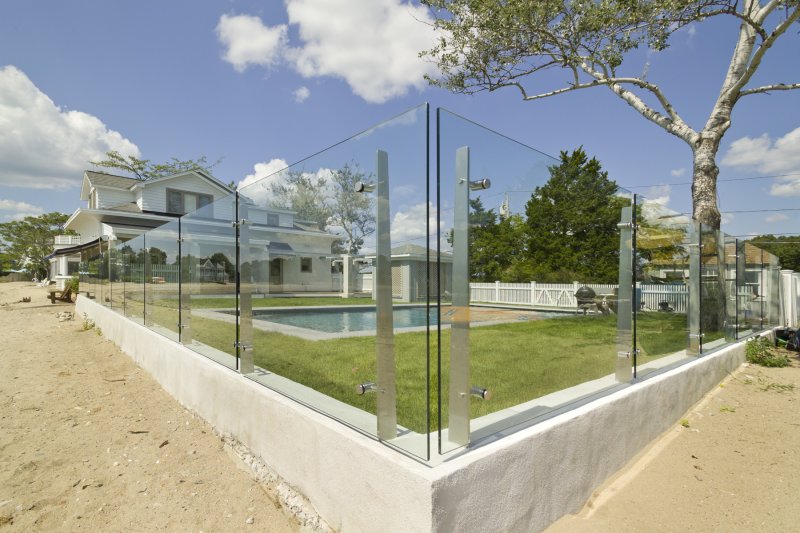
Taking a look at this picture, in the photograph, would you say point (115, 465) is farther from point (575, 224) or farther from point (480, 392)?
point (575, 224)

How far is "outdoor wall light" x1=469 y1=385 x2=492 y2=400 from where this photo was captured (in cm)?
192

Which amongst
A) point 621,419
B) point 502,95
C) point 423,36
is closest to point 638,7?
point 502,95

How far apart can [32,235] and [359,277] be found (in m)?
54.2

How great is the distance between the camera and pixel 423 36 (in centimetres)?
982

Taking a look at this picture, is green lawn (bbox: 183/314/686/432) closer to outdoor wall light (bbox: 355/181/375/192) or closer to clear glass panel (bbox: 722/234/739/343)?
outdoor wall light (bbox: 355/181/375/192)

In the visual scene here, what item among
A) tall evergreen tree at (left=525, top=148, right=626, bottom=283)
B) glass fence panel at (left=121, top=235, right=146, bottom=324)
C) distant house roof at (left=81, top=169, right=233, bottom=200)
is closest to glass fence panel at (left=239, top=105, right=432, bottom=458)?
tall evergreen tree at (left=525, top=148, right=626, bottom=283)

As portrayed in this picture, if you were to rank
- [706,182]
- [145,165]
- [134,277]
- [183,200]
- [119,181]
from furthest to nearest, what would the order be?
[145,165], [183,200], [119,181], [706,182], [134,277]

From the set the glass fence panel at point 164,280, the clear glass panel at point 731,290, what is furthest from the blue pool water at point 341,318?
the clear glass panel at point 731,290

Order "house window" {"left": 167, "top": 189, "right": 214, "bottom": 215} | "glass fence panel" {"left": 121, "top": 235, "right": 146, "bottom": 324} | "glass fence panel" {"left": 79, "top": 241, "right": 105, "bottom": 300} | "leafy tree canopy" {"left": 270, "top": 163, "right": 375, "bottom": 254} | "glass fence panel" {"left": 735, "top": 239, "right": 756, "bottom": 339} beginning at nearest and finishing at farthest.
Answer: "leafy tree canopy" {"left": 270, "top": 163, "right": 375, "bottom": 254} → "glass fence panel" {"left": 735, "top": 239, "right": 756, "bottom": 339} → "glass fence panel" {"left": 121, "top": 235, "right": 146, "bottom": 324} → "glass fence panel" {"left": 79, "top": 241, "right": 105, "bottom": 300} → "house window" {"left": 167, "top": 189, "right": 214, "bottom": 215}

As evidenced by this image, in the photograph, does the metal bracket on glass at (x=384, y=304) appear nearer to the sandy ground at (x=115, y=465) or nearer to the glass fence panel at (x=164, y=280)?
the sandy ground at (x=115, y=465)

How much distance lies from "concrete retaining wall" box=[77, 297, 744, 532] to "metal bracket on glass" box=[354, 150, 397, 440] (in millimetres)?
142

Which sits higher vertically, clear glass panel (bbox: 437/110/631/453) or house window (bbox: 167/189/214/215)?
house window (bbox: 167/189/214/215)

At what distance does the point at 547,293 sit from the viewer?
2.65m

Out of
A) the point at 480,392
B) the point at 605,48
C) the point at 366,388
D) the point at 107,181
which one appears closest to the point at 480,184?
the point at 480,392
